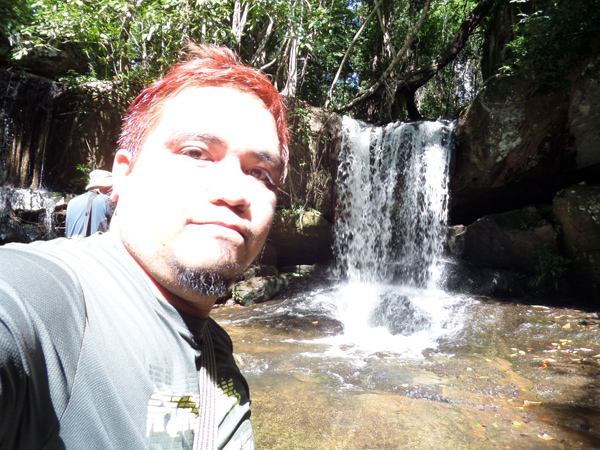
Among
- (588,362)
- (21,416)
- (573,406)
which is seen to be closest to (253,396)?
(573,406)

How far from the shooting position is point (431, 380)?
3.88m

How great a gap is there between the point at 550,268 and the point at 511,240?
95 cm

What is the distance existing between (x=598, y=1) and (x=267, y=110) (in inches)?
345

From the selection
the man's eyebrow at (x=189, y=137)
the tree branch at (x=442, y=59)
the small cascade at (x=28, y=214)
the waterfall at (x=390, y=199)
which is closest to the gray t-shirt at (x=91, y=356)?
the man's eyebrow at (x=189, y=137)

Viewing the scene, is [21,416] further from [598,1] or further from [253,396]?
[598,1]

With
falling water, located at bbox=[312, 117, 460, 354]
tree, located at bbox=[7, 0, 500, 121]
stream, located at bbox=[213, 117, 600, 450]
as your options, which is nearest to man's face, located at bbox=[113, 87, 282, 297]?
stream, located at bbox=[213, 117, 600, 450]

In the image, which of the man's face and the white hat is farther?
the white hat

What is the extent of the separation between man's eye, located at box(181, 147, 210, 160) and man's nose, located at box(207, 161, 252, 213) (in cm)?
4

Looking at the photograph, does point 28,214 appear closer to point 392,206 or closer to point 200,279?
point 392,206

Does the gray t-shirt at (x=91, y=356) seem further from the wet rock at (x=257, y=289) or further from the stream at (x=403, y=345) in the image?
the wet rock at (x=257, y=289)

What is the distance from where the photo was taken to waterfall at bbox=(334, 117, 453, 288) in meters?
9.42

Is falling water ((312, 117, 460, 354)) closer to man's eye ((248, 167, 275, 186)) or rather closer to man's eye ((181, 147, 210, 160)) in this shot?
man's eye ((248, 167, 275, 186))

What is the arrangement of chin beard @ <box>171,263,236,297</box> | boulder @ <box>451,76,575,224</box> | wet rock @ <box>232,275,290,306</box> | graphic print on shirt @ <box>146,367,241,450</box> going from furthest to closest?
boulder @ <box>451,76,575,224</box>, wet rock @ <box>232,275,290,306</box>, chin beard @ <box>171,263,236,297</box>, graphic print on shirt @ <box>146,367,241,450</box>

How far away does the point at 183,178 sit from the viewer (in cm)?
81
